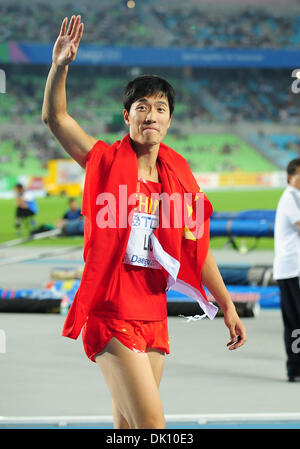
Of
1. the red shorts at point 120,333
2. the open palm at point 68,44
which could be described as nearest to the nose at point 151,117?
the open palm at point 68,44

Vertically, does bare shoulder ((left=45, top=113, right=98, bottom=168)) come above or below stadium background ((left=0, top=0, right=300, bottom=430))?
below

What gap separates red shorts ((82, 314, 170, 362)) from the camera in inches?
112

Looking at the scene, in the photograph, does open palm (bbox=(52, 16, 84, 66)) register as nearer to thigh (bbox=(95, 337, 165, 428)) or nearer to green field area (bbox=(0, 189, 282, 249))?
thigh (bbox=(95, 337, 165, 428))

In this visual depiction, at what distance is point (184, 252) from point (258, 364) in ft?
12.3

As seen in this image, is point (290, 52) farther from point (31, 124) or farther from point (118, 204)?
point (118, 204)

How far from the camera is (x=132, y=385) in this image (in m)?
2.75

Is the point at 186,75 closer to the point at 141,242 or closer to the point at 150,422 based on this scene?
the point at 141,242

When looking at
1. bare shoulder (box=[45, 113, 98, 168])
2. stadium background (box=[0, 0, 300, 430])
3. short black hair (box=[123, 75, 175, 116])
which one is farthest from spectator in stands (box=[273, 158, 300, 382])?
stadium background (box=[0, 0, 300, 430])

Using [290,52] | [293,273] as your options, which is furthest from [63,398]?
[290,52]

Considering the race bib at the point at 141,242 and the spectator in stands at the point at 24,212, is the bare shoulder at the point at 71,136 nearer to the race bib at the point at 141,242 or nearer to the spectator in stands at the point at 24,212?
the race bib at the point at 141,242

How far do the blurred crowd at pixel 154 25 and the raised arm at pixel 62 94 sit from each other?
41.4 metres

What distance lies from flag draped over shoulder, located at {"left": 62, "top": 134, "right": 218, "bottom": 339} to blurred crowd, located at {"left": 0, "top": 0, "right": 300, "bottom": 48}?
4141cm

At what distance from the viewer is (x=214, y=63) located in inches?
1745

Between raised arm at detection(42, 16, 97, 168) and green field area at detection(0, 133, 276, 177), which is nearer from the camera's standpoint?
raised arm at detection(42, 16, 97, 168)
